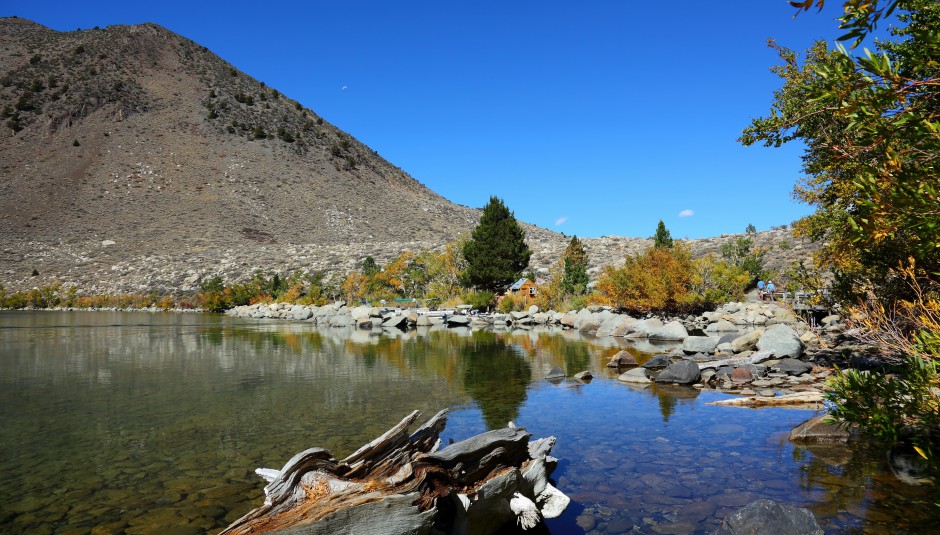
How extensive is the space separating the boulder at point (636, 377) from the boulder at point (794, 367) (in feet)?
12.0

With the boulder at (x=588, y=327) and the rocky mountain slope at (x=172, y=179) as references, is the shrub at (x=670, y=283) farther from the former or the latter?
the rocky mountain slope at (x=172, y=179)

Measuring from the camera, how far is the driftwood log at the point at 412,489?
4242 mm

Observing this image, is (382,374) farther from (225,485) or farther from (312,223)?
(312,223)

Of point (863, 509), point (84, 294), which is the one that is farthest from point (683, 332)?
point (84, 294)

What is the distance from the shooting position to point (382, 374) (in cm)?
1630

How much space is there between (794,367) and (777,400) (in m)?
3.42

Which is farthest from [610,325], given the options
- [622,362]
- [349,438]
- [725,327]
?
[349,438]

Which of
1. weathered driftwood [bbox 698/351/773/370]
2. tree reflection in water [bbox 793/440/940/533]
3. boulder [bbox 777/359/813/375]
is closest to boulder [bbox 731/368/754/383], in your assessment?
weathered driftwood [bbox 698/351/773/370]

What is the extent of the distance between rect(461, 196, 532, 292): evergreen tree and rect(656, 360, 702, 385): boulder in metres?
28.9

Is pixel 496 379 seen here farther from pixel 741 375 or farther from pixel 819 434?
pixel 819 434

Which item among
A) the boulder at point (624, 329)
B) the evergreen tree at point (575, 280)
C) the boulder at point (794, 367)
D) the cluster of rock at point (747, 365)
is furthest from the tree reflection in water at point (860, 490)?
the evergreen tree at point (575, 280)

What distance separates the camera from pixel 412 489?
480 centimetres

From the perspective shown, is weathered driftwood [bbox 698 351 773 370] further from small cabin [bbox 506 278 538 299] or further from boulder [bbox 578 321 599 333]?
small cabin [bbox 506 278 538 299]

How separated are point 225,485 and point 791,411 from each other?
1075 centimetres
